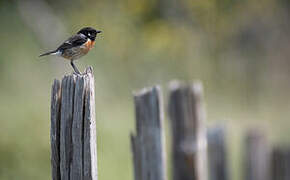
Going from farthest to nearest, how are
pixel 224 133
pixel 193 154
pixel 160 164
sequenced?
pixel 224 133, pixel 193 154, pixel 160 164

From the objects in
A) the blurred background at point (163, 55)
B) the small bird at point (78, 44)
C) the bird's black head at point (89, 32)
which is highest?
the blurred background at point (163, 55)

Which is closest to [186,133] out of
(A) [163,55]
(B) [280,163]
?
(B) [280,163]

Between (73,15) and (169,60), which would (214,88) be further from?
(73,15)

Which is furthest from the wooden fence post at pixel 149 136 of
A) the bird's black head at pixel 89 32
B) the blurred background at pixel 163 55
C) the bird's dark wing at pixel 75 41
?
the blurred background at pixel 163 55

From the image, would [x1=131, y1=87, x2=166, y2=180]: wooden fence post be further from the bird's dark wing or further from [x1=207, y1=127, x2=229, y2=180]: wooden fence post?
[x1=207, y1=127, x2=229, y2=180]: wooden fence post

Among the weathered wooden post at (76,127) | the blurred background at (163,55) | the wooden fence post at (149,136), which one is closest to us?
the weathered wooden post at (76,127)

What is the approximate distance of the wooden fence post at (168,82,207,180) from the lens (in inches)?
236

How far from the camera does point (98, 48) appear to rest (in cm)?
1563

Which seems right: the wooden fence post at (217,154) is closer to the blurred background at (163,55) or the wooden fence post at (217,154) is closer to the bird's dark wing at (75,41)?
the bird's dark wing at (75,41)

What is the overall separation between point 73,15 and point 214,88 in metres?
4.63

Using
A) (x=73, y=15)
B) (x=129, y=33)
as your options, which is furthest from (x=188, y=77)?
(x=73, y=15)

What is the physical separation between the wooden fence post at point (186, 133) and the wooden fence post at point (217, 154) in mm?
424

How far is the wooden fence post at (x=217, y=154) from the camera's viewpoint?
6.57 m

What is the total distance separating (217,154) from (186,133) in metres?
0.74
